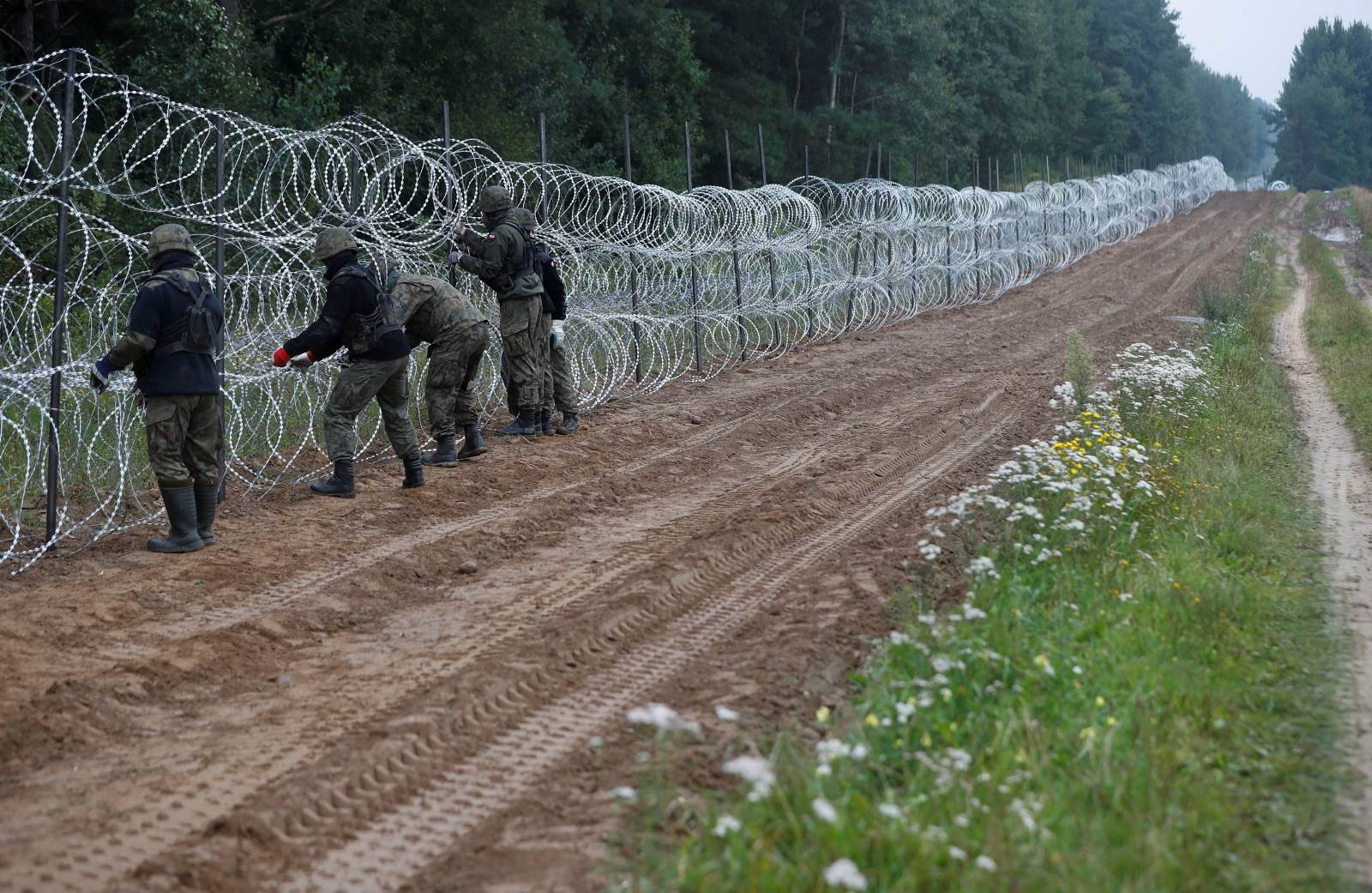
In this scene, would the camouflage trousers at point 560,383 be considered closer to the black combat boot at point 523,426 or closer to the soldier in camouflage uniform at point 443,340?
the black combat boot at point 523,426

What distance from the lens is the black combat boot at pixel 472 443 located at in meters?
10.3

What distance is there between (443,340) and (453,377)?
0.29 m

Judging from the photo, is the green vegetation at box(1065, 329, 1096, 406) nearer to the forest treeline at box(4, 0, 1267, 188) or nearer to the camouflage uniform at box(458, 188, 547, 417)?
the camouflage uniform at box(458, 188, 547, 417)

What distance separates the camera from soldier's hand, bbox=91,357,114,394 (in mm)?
7195

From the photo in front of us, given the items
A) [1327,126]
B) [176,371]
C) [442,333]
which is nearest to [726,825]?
[176,371]

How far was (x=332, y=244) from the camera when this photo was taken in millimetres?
8688

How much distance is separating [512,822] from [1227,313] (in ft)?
61.6

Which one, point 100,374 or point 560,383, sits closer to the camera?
point 100,374

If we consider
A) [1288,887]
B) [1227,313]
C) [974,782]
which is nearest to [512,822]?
[974,782]

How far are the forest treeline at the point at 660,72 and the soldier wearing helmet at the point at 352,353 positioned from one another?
1134 centimetres

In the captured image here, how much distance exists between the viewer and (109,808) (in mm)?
4293

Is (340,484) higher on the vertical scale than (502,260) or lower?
lower

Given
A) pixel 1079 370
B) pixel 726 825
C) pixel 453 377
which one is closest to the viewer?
pixel 726 825

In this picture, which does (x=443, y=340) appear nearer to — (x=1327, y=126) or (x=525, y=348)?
(x=525, y=348)
